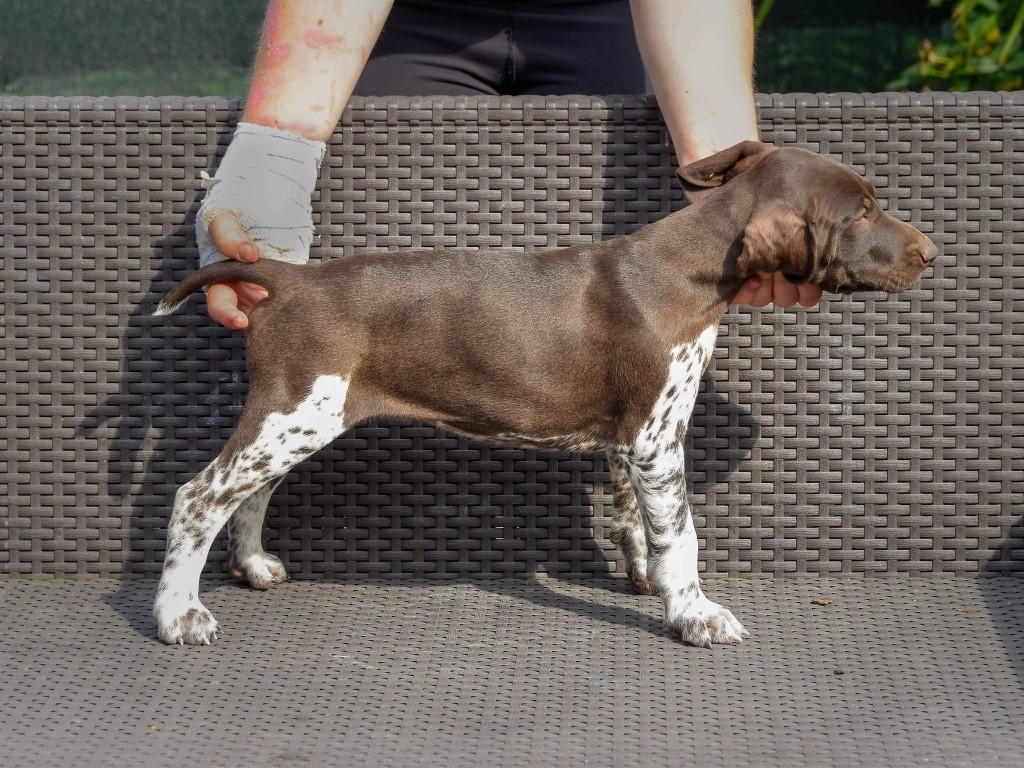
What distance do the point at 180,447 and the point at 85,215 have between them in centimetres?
62

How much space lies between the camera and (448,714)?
2.48m

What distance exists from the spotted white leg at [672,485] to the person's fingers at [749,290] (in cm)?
10

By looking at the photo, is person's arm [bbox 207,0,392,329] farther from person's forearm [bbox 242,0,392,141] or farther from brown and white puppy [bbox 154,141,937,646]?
brown and white puppy [bbox 154,141,937,646]

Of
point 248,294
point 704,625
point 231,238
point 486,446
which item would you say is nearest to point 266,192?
point 231,238

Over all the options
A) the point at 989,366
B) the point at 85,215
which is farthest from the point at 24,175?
the point at 989,366

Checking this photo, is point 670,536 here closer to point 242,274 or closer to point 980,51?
point 242,274

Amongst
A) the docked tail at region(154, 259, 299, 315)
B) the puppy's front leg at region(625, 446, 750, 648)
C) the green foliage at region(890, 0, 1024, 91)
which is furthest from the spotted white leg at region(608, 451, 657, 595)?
the green foliage at region(890, 0, 1024, 91)

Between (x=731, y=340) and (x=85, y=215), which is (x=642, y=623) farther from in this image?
(x=85, y=215)

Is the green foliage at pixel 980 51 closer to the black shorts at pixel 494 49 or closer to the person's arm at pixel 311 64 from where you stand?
the black shorts at pixel 494 49

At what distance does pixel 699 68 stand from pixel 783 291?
591mm

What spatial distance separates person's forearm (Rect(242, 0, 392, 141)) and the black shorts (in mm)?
353

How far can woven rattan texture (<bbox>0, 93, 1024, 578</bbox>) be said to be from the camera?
3.25m

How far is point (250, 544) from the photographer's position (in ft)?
10.7

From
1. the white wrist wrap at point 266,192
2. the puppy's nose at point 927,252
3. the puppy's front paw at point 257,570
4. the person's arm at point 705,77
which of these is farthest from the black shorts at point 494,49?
the puppy's front paw at point 257,570
